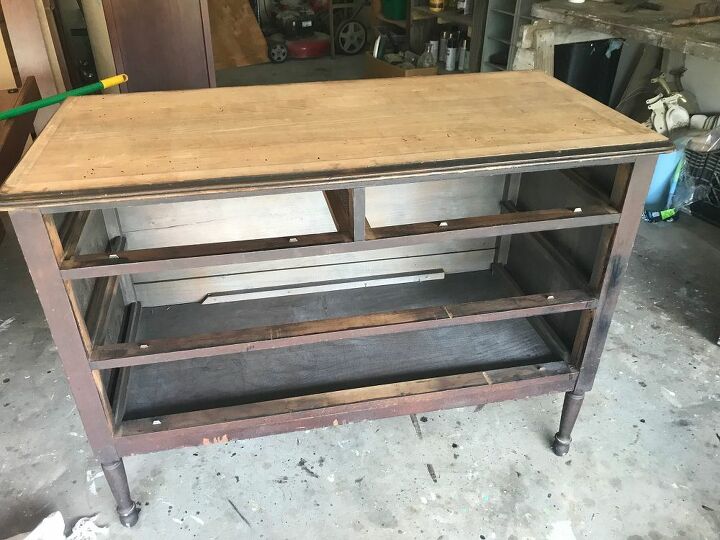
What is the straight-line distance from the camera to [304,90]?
5.22 ft

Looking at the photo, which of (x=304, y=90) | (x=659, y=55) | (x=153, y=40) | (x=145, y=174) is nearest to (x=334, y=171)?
(x=145, y=174)

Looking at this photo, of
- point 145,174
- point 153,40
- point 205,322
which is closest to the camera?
point 145,174

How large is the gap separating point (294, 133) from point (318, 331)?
452mm

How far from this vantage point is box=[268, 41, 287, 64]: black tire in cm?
611

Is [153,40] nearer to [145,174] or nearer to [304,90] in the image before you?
[304,90]

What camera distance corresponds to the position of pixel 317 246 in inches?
47.0

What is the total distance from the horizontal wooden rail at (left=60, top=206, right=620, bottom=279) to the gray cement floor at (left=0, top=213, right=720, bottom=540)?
77 cm

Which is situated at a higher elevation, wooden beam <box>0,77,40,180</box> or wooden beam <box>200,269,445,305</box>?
wooden beam <box>0,77,40,180</box>

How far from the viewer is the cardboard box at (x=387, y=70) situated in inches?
165

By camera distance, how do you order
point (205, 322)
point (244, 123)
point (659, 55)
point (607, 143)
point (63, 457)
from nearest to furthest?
1. point (607, 143)
2. point (244, 123)
3. point (63, 457)
4. point (205, 322)
5. point (659, 55)

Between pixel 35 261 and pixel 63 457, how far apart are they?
2.88 feet

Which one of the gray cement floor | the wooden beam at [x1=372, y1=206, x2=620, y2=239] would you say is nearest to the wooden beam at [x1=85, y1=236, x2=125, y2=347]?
the gray cement floor

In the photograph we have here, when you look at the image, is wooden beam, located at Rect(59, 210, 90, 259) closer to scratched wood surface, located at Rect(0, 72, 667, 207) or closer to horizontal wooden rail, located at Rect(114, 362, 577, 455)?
scratched wood surface, located at Rect(0, 72, 667, 207)

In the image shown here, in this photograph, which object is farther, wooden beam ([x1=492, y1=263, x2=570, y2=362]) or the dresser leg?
wooden beam ([x1=492, y1=263, x2=570, y2=362])
